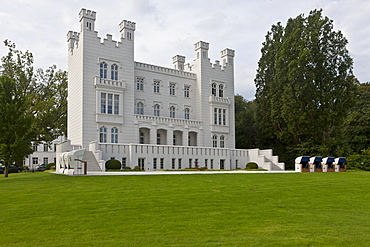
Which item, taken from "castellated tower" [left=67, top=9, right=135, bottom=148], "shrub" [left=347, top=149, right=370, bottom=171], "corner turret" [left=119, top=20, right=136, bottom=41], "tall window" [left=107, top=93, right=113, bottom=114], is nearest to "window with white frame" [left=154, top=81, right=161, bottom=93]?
"castellated tower" [left=67, top=9, right=135, bottom=148]

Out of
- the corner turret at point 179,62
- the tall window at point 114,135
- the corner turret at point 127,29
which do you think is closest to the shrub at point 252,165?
the tall window at point 114,135

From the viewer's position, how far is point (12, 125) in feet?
70.7

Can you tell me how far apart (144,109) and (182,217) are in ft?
102

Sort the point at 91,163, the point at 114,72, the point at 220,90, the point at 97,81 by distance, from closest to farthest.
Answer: the point at 91,163 < the point at 97,81 < the point at 114,72 < the point at 220,90

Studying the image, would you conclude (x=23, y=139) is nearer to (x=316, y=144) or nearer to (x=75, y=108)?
(x=75, y=108)

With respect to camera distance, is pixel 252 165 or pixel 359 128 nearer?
pixel 252 165

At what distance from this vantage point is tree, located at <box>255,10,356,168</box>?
1448 inches

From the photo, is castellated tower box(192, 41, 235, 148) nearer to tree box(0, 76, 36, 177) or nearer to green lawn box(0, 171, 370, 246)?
tree box(0, 76, 36, 177)

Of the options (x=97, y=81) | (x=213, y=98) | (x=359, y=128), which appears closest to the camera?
(x=97, y=81)

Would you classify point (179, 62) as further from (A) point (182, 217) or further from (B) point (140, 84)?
(A) point (182, 217)

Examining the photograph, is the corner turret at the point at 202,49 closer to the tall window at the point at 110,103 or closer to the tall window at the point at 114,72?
the tall window at the point at 114,72

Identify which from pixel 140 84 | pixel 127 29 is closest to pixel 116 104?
pixel 140 84

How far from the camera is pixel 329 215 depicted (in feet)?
27.8

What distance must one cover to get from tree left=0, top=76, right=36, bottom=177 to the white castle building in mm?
6004
